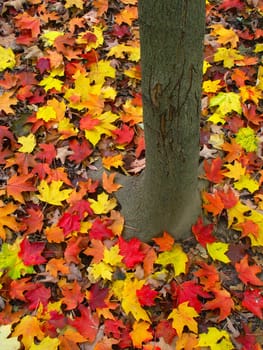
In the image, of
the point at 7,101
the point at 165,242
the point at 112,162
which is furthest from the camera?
the point at 7,101

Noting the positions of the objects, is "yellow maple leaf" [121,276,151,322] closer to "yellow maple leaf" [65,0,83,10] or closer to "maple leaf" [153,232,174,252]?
"maple leaf" [153,232,174,252]

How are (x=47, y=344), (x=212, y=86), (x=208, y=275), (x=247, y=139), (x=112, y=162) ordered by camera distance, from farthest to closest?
(x=212, y=86) < (x=247, y=139) < (x=112, y=162) < (x=208, y=275) < (x=47, y=344)

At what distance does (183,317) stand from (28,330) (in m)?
0.85

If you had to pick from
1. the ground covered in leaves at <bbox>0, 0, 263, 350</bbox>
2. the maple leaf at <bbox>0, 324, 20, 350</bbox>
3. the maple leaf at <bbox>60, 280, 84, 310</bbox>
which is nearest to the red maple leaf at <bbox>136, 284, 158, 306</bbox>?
the ground covered in leaves at <bbox>0, 0, 263, 350</bbox>

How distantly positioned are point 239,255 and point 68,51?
215cm

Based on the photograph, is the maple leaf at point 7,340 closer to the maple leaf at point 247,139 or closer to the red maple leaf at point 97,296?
the red maple leaf at point 97,296

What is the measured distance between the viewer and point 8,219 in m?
2.83

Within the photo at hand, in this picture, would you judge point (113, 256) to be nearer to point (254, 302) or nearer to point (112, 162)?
point (112, 162)

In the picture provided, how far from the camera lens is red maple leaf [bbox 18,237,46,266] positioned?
269 centimetres

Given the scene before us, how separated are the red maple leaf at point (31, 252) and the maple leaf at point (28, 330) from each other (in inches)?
13.1

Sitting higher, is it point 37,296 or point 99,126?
point 99,126

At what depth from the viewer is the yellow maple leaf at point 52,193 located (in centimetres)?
293

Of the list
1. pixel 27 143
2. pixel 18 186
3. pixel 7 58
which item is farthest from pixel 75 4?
pixel 18 186

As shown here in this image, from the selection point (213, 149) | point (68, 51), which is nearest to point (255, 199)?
point (213, 149)
